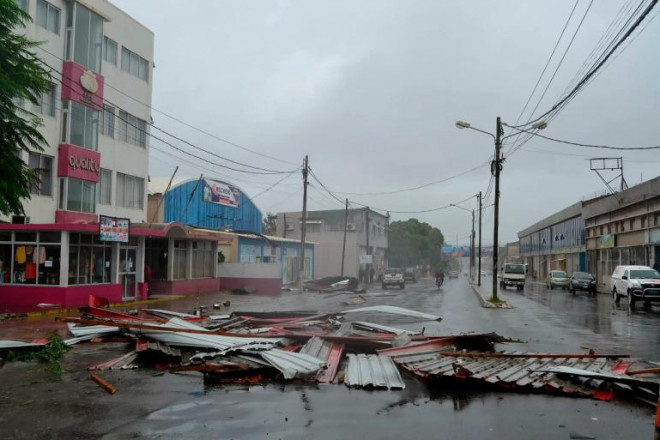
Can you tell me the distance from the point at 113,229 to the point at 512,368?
1751cm

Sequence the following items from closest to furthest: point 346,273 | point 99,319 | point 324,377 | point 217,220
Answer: point 324,377 < point 99,319 < point 217,220 < point 346,273

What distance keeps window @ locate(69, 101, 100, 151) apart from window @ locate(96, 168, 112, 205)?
5.67 feet

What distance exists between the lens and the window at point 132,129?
28.2 m

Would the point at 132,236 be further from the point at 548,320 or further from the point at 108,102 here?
the point at 548,320

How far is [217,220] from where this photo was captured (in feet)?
132

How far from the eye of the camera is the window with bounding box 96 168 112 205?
26.7m

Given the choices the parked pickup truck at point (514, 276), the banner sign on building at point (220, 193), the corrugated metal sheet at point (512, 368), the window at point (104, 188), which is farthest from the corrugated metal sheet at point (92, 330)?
the parked pickup truck at point (514, 276)

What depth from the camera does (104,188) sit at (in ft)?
88.9

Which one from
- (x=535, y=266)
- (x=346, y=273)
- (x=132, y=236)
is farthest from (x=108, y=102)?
(x=535, y=266)

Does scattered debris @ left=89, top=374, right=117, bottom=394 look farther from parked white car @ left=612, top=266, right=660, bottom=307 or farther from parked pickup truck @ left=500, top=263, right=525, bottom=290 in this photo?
parked pickup truck @ left=500, top=263, right=525, bottom=290

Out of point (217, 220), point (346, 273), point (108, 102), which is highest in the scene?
point (108, 102)

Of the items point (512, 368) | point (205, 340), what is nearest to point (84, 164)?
point (205, 340)

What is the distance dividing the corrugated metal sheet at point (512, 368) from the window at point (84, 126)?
2080cm

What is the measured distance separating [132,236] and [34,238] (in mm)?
4830
